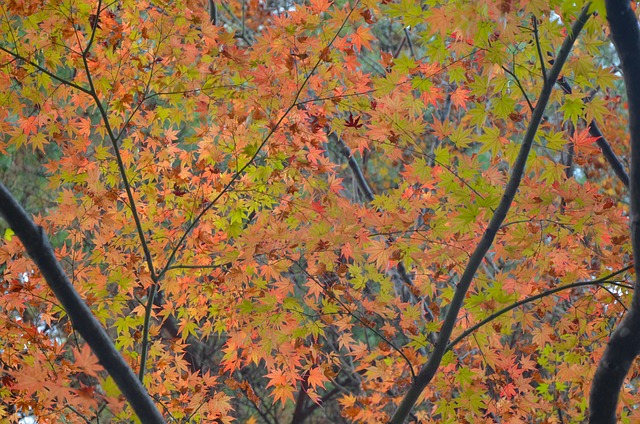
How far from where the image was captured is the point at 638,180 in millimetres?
2166

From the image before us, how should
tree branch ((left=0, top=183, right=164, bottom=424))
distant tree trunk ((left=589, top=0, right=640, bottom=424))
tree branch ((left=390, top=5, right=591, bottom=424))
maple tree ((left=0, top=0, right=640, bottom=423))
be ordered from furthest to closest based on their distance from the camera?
maple tree ((left=0, top=0, right=640, bottom=423))
tree branch ((left=390, top=5, right=591, bottom=424))
tree branch ((left=0, top=183, right=164, bottom=424))
distant tree trunk ((left=589, top=0, right=640, bottom=424))

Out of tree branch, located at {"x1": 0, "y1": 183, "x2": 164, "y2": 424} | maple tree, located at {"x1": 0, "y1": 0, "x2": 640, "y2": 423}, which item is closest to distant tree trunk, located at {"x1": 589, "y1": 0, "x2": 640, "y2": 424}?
maple tree, located at {"x1": 0, "y1": 0, "x2": 640, "y2": 423}

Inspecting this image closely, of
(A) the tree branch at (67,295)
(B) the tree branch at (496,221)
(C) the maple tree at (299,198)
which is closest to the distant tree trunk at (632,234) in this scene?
(C) the maple tree at (299,198)

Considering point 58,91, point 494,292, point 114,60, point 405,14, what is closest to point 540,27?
point 405,14

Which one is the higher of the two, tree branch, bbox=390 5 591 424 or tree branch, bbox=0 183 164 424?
tree branch, bbox=390 5 591 424

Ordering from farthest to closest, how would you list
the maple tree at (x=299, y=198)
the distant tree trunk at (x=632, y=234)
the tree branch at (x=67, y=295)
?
1. the maple tree at (x=299, y=198)
2. the tree branch at (x=67, y=295)
3. the distant tree trunk at (x=632, y=234)

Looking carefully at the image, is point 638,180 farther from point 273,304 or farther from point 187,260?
point 187,260

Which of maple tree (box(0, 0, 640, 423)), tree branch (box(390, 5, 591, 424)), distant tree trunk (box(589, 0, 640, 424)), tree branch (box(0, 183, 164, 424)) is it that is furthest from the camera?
maple tree (box(0, 0, 640, 423))

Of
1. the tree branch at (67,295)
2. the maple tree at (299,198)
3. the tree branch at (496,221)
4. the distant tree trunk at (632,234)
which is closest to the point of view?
the distant tree trunk at (632,234)

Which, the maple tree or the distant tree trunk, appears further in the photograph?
the maple tree

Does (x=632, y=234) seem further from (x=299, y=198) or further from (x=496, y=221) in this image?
(x=299, y=198)

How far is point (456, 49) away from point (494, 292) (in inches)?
45.2

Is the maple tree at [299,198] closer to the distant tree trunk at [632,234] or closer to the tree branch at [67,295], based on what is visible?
the distant tree trunk at [632,234]

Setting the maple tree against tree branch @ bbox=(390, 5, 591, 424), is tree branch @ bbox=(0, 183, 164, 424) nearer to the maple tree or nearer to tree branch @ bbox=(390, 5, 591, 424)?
the maple tree
